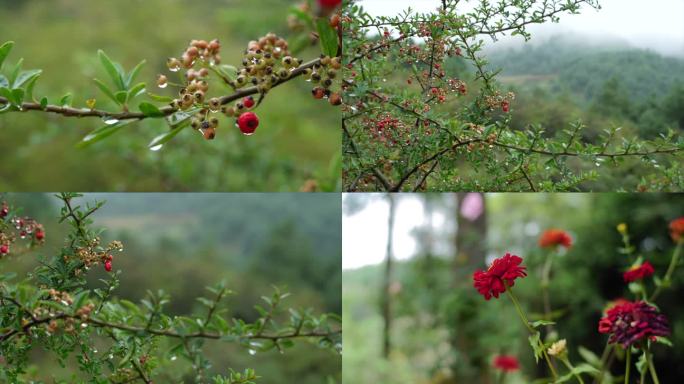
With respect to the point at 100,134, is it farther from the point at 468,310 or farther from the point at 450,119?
the point at 468,310

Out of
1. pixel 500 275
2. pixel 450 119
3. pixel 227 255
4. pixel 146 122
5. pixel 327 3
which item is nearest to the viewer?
pixel 327 3

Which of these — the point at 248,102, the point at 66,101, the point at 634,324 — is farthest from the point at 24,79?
the point at 634,324

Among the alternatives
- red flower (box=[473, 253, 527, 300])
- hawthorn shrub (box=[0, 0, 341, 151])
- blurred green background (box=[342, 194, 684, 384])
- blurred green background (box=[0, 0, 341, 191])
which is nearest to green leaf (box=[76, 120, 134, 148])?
hawthorn shrub (box=[0, 0, 341, 151])

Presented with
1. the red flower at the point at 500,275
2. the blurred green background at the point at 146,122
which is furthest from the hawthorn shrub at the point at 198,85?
the blurred green background at the point at 146,122

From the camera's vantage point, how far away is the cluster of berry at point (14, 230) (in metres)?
0.92

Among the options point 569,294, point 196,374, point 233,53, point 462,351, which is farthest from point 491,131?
point 233,53

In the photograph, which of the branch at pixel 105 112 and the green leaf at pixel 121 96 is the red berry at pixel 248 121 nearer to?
the branch at pixel 105 112

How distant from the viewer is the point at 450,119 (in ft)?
3.43

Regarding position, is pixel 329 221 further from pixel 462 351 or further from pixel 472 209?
pixel 462 351

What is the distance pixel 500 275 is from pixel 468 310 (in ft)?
4.54

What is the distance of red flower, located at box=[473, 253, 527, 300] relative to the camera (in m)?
0.90

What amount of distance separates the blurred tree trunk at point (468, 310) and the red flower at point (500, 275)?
1320mm

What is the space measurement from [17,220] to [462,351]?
1676 mm

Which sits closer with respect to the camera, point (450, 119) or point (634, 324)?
point (634, 324)
